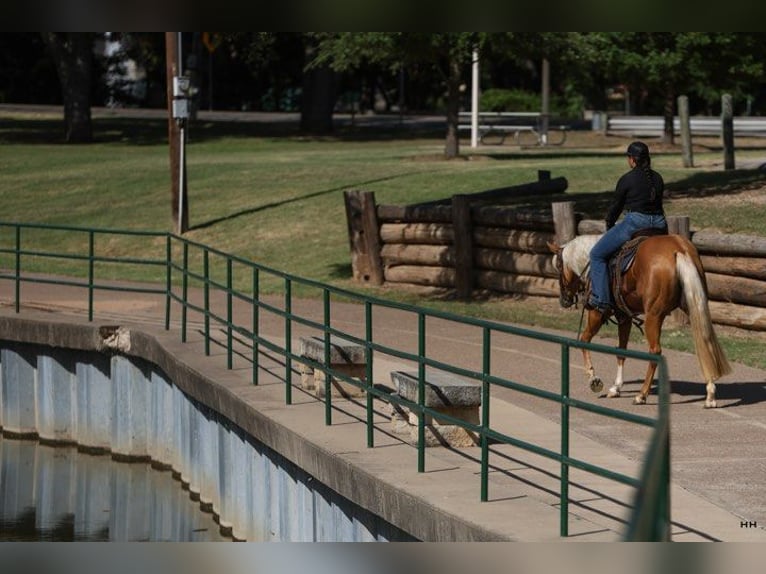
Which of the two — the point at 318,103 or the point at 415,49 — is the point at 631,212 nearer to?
the point at 415,49

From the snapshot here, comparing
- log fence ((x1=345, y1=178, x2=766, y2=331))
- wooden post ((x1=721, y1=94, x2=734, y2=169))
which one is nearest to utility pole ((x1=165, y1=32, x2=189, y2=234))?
log fence ((x1=345, y1=178, x2=766, y2=331))

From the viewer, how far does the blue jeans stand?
14.3 m

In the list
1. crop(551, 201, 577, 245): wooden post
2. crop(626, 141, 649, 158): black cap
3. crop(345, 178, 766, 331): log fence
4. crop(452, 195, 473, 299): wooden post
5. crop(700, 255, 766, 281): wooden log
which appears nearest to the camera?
crop(626, 141, 649, 158): black cap

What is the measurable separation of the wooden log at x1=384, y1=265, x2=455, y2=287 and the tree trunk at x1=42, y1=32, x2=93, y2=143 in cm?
2683

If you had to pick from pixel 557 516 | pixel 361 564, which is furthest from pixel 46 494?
pixel 361 564

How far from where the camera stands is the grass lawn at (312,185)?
23.9 meters

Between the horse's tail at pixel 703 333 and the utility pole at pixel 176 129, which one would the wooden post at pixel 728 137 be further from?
the horse's tail at pixel 703 333

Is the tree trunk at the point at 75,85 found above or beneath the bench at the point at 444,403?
above

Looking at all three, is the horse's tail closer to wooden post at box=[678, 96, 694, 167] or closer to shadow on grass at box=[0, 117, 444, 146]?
wooden post at box=[678, 96, 694, 167]

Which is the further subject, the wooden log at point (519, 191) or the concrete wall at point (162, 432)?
the wooden log at point (519, 191)

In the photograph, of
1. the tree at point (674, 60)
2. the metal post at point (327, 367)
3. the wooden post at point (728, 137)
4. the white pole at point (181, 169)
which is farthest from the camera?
the tree at point (674, 60)

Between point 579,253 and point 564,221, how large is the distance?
5.37 m

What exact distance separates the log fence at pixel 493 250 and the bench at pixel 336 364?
5572 millimetres

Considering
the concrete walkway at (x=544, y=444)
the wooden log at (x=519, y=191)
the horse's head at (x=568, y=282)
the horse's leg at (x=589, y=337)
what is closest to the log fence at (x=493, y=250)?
the concrete walkway at (x=544, y=444)
